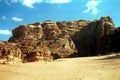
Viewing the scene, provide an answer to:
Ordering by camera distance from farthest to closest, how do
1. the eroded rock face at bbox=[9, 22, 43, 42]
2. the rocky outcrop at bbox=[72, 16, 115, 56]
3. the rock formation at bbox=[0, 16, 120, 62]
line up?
the eroded rock face at bbox=[9, 22, 43, 42]
the rock formation at bbox=[0, 16, 120, 62]
the rocky outcrop at bbox=[72, 16, 115, 56]

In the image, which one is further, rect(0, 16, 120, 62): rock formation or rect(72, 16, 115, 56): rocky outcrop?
rect(0, 16, 120, 62): rock formation

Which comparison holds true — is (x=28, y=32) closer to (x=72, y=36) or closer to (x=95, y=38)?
(x=72, y=36)

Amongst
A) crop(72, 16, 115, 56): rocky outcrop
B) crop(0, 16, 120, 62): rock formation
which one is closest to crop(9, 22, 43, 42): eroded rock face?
crop(0, 16, 120, 62): rock formation

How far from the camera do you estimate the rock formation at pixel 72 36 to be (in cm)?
7856

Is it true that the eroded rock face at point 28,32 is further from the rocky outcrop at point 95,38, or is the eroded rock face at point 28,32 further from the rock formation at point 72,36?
the rocky outcrop at point 95,38

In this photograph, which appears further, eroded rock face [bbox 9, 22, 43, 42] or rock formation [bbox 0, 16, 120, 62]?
eroded rock face [bbox 9, 22, 43, 42]

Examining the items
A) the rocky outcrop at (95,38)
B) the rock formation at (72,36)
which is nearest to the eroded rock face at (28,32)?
the rock formation at (72,36)

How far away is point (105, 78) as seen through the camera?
45.1ft

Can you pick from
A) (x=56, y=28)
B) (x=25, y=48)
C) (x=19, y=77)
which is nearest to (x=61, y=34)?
(x=56, y=28)

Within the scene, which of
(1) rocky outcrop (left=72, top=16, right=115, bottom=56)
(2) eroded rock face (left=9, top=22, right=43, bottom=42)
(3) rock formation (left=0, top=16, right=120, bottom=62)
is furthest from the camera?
(2) eroded rock face (left=9, top=22, right=43, bottom=42)

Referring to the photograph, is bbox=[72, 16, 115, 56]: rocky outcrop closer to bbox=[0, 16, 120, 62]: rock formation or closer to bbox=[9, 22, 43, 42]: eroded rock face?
bbox=[0, 16, 120, 62]: rock formation

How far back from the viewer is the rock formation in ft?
258

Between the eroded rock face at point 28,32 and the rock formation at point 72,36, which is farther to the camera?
the eroded rock face at point 28,32

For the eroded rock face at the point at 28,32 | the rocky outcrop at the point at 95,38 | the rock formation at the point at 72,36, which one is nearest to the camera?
the rocky outcrop at the point at 95,38
